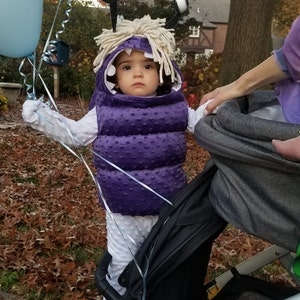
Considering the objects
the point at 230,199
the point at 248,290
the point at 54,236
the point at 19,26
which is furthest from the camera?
the point at 54,236

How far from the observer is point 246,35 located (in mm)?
7039

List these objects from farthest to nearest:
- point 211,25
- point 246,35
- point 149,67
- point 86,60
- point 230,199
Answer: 1. point 211,25
2. point 86,60
3. point 246,35
4. point 149,67
5. point 230,199

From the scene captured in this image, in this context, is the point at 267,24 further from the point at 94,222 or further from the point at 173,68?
the point at 173,68

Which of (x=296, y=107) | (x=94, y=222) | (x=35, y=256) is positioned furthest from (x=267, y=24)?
(x=296, y=107)

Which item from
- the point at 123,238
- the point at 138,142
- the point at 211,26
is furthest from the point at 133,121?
the point at 211,26

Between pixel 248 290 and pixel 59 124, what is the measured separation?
3.53 ft

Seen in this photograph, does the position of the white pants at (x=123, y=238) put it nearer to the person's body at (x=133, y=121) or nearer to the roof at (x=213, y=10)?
the person's body at (x=133, y=121)

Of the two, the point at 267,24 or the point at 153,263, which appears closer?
the point at 153,263

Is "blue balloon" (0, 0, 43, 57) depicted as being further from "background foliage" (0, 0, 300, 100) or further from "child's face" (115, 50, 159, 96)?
"background foliage" (0, 0, 300, 100)

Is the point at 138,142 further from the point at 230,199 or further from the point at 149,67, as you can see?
the point at 230,199

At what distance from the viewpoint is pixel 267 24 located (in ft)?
23.4

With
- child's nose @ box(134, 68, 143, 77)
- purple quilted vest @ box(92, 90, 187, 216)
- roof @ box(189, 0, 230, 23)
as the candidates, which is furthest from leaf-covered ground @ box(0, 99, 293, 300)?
roof @ box(189, 0, 230, 23)

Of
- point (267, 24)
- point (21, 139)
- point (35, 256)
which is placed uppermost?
point (267, 24)

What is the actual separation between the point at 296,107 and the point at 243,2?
5615 millimetres
